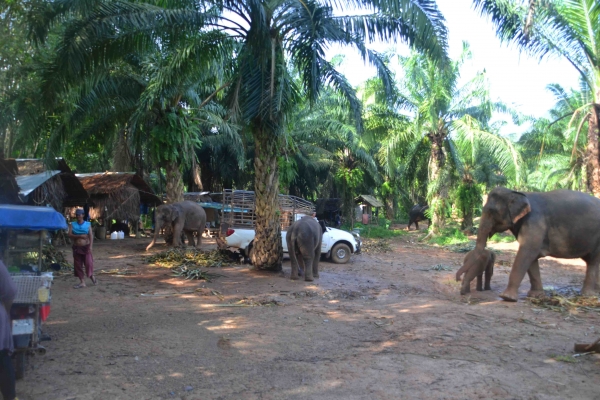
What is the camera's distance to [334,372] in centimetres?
573

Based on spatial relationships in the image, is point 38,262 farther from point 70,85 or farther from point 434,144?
point 434,144

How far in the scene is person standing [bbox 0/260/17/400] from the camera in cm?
433

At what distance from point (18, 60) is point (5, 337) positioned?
332 inches

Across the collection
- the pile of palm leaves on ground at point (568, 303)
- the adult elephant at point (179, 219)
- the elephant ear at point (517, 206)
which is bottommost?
the pile of palm leaves on ground at point (568, 303)

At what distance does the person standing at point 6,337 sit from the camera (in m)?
4.33

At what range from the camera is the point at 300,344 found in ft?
22.5

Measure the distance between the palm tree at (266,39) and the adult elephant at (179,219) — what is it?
5.24 meters

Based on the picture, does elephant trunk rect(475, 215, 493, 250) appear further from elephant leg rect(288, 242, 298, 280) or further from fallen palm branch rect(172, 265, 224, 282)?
fallen palm branch rect(172, 265, 224, 282)

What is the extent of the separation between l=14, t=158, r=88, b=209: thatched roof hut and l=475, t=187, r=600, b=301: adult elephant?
11.1m

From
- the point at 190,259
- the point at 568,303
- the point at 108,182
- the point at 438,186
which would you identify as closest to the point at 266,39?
the point at 190,259

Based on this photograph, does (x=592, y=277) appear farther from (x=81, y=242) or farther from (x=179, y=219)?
(x=179, y=219)

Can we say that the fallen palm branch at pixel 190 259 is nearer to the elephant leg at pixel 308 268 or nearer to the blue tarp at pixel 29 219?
the elephant leg at pixel 308 268

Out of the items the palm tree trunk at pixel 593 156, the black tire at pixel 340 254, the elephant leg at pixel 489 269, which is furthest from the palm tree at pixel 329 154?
the elephant leg at pixel 489 269

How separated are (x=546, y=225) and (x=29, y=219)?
8792mm
